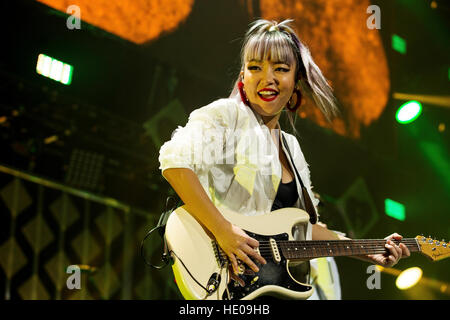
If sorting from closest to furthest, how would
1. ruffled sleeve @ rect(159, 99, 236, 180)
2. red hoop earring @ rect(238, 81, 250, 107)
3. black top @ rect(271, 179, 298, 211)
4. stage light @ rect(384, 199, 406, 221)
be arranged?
ruffled sleeve @ rect(159, 99, 236, 180) < black top @ rect(271, 179, 298, 211) < red hoop earring @ rect(238, 81, 250, 107) < stage light @ rect(384, 199, 406, 221)

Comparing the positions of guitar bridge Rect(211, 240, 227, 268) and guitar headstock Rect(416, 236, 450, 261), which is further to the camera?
guitar headstock Rect(416, 236, 450, 261)

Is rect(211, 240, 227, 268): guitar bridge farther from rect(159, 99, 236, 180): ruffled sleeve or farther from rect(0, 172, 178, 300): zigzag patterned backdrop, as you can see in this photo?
rect(0, 172, 178, 300): zigzag patterned backdrop

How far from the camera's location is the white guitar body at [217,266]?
183cm

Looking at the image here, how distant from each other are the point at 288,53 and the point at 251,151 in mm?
551

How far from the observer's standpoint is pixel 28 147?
167 inches

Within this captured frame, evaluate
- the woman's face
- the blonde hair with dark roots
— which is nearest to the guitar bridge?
the woman's face

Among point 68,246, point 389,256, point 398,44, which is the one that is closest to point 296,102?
point 389,256

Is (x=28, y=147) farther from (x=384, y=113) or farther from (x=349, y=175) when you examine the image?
(x=384, y=113)

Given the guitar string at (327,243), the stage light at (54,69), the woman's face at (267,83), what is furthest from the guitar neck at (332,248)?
the stage light at (54,69)

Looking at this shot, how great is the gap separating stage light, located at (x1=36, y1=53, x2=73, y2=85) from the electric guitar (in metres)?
2.36

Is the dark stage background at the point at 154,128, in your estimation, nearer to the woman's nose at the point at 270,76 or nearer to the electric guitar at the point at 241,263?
the woman's nose at the point at 270,76

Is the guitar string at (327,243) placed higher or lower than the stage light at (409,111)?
lower

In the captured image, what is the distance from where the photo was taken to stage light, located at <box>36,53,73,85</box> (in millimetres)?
3756

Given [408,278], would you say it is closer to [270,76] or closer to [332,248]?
[332,248]
